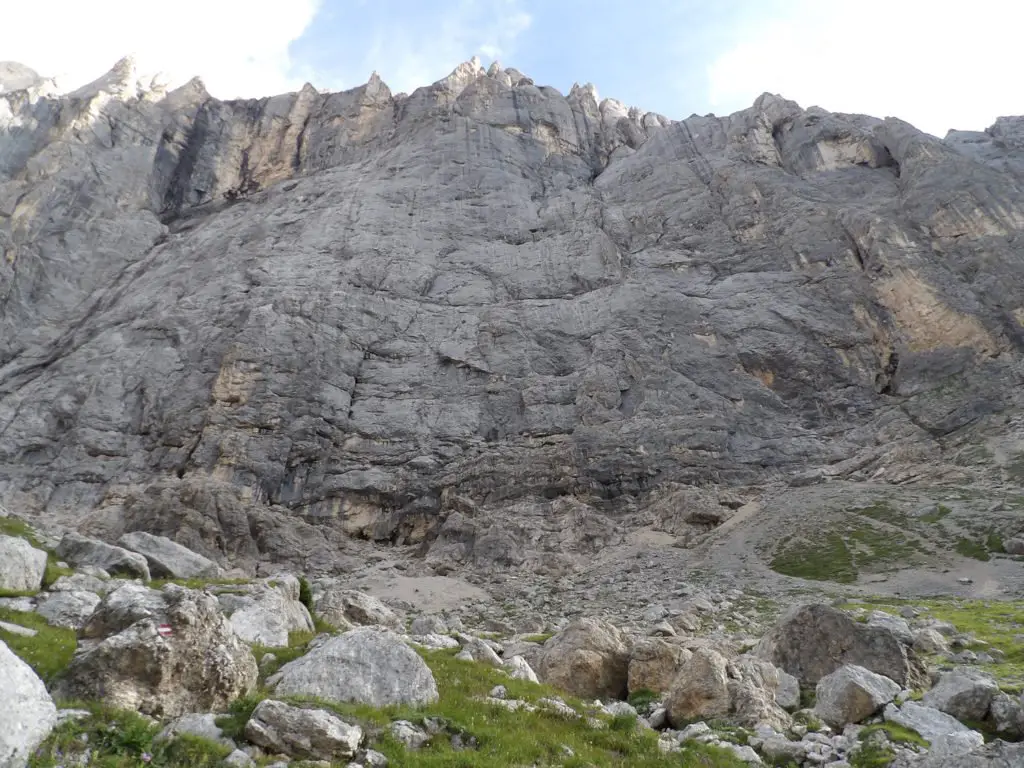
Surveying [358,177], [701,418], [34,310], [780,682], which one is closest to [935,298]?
[701,418]

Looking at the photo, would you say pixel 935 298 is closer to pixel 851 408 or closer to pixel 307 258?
pixel 851 408

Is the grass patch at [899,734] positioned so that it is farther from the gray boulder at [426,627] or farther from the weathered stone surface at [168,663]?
the gray boulder at [426,627]

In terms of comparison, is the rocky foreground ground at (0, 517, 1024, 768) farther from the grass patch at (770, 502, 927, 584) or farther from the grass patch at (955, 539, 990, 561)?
the grass patch at (955, 539, 990, 561)

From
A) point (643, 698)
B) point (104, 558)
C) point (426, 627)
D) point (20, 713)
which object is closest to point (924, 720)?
point (643, 698)

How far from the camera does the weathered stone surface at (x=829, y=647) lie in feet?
60.8

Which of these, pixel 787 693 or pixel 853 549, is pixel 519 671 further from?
pixel 853 549

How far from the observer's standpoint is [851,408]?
7762 cm

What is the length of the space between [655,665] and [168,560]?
18.8 m

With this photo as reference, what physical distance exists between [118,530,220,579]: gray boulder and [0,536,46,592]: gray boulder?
7272 millimetres

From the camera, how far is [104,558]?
22.2 metres

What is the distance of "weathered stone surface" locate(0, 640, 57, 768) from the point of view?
7828 mm

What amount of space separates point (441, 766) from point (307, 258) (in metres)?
93.3

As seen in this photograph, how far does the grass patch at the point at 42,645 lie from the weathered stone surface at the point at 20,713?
6.77 ft

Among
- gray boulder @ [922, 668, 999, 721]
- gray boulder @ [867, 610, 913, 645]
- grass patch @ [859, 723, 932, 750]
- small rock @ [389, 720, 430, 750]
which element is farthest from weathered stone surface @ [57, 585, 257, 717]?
gray boulder @ [867, 610, 913, 645]
